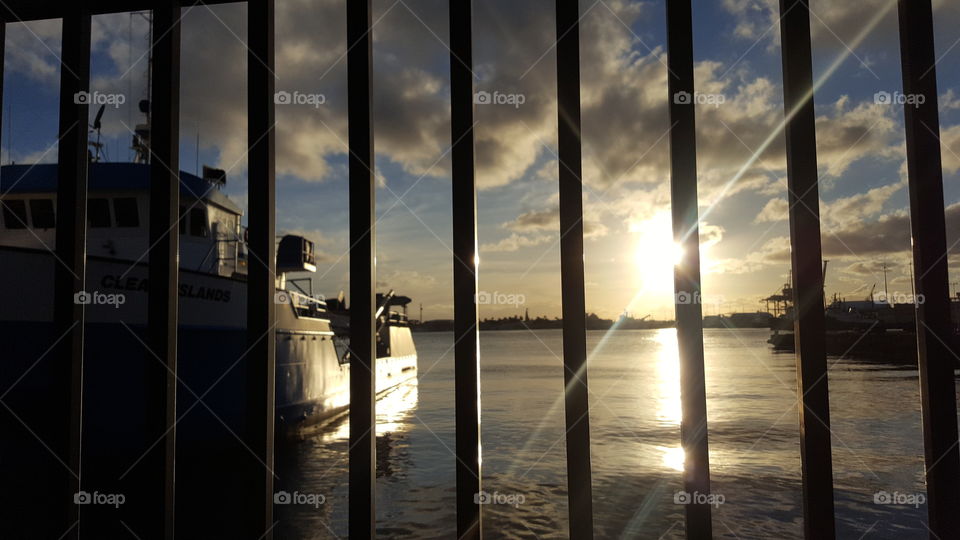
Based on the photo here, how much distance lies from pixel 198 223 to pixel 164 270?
1195 cm

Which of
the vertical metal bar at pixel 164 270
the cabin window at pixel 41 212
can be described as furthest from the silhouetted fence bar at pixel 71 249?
the cabin window at pixel 41 212

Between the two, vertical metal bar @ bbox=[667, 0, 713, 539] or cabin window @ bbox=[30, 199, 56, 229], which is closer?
vertical metal bar @ bbox=[667, 0, 713, 539]

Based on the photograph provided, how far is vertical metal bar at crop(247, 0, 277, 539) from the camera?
1.89m

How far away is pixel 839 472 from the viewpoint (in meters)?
10.9

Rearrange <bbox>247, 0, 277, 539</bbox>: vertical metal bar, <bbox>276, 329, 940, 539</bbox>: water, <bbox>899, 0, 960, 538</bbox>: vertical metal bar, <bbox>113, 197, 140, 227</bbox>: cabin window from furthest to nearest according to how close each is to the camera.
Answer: <bbox>113, 197, 140, 227</bbox>: cabin window
<bbox>276, 329, 940, 539</bbox>: water
<bbox>247, 0, 277, 539</bbox>: vertical metal bar
<bbox>899, 0, 960, 538</bbox>: vertical metal bar

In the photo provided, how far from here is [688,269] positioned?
1.63m

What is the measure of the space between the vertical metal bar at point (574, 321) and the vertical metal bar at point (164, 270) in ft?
4.25

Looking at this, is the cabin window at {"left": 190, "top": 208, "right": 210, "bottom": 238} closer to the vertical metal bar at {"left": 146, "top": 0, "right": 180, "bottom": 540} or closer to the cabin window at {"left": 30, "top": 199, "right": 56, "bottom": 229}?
the cabin window at {"left": 30, "top": 199, "right": 56, "bottom": 229}

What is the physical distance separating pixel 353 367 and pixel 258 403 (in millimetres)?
383

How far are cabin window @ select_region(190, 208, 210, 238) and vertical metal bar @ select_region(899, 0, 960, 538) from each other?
13.2m

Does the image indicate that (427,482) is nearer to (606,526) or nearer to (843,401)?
(606,526)

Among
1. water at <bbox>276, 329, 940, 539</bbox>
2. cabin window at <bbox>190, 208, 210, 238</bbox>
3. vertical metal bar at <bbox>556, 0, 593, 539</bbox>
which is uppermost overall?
cabin window at <bbox>190, 208, 210, 238</bbox>

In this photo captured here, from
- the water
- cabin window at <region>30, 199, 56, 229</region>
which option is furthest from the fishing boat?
the water

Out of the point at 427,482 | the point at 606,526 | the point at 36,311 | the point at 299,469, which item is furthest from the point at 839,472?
the point at 36,311
